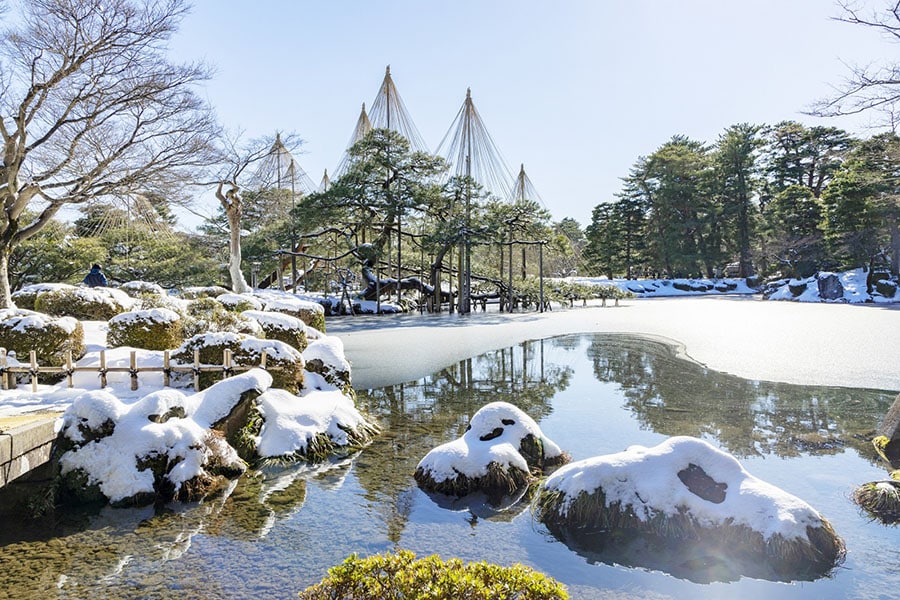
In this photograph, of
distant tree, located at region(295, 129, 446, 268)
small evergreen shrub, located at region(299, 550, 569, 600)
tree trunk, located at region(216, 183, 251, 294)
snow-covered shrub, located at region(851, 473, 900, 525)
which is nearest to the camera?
small evergreen shrub, located at region(299, 550, 569, 600)

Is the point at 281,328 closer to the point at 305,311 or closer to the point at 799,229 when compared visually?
the point at 305,311

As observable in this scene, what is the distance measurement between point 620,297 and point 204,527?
30.2 meters

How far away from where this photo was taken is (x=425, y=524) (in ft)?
12.9

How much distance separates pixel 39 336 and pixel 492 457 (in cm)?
575

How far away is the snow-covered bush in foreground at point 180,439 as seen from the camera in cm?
441

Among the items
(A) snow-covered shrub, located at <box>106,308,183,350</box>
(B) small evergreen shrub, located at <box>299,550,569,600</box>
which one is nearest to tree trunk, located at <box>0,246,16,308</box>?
(A) snow-covered shrub, located at <box>106,308,183,350</box>

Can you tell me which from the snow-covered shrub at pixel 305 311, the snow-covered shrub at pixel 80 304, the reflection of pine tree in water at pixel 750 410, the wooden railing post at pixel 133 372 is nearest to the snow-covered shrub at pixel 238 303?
the snow-covered shrub at pixel 305 311

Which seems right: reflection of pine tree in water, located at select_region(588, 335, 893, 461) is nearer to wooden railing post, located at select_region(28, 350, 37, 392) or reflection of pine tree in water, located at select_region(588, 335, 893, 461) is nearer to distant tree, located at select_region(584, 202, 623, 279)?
wooden railing post, located at select_region(28, 350, 37, 392)

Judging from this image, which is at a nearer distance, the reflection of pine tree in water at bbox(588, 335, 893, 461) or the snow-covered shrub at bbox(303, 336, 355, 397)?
the reflection of pine tree in water at bbox(588, 335, 893, 461)

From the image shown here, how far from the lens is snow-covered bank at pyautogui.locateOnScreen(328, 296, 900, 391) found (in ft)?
29.8

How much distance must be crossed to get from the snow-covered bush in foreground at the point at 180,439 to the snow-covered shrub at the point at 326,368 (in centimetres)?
125

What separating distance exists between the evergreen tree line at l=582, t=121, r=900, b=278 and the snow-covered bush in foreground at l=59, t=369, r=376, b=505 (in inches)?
1012

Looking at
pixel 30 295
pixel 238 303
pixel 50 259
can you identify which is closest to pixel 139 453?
pixel 238 303

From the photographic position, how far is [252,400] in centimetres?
577
